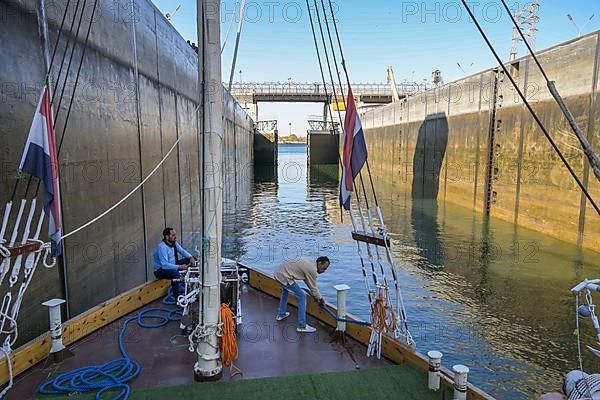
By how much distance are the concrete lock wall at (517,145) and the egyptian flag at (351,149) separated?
11925 millimetres

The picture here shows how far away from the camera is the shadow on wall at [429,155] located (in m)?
28.4

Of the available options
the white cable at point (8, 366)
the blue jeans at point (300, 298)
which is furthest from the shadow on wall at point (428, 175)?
the white cable at point (8, 366)

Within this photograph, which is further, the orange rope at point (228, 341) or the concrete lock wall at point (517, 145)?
the concrete lock wall at point (517, 145)

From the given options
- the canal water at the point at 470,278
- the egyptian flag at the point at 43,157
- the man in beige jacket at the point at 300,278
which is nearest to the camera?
the egyptian flag at the point at 43,157

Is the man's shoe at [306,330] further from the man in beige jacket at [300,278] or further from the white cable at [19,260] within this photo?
the white cable at [19,260]

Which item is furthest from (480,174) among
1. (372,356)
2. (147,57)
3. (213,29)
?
(213,29)

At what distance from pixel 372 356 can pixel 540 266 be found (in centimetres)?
1055

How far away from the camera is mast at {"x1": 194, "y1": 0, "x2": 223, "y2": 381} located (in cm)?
428

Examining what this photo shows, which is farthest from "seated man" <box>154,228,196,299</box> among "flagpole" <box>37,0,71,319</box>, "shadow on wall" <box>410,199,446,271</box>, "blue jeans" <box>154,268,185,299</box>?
"shadow on wall" <box>410,199,446,271</box>

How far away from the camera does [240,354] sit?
5.55 metres

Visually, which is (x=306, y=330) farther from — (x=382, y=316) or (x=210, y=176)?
(x=210, y=176)

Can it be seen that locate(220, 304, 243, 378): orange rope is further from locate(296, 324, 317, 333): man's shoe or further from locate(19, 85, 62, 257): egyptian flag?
locate(19, 85, 62, 257): egyptian flag

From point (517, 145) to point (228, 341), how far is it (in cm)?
1810

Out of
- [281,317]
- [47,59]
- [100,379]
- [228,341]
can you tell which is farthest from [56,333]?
[47,59]
